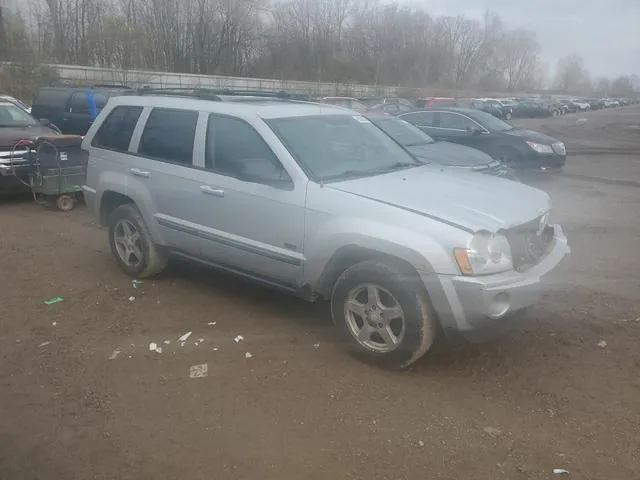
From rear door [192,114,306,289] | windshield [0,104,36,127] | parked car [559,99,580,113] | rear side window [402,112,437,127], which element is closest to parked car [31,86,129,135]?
windshield [0,104,36,127]

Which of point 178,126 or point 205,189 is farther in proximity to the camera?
point 178,126

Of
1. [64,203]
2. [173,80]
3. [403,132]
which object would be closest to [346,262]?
[403,132]

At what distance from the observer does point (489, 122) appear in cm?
1356

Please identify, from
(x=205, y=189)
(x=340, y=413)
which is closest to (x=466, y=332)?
(x=340, y=413)

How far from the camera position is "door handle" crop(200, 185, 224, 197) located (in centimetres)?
498

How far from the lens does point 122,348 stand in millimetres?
4633

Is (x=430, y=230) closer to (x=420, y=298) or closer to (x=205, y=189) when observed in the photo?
(x=420, y=298)

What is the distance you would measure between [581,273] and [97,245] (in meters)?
5.47

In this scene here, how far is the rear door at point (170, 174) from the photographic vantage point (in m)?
5.29

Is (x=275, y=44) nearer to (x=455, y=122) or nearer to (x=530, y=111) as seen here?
(x=530, y=111)

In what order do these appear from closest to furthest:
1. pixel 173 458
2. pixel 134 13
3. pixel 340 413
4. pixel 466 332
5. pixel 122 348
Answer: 1. pixel 173 458
2. pixel 340 413
3. pixel 466 332
4. pixel 122 348
5. pixel 134 13

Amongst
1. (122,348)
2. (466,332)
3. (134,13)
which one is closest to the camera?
(466,332)

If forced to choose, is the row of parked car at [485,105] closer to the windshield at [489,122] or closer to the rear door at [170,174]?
the windshield at [489,122]

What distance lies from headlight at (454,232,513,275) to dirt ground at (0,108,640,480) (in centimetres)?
61
